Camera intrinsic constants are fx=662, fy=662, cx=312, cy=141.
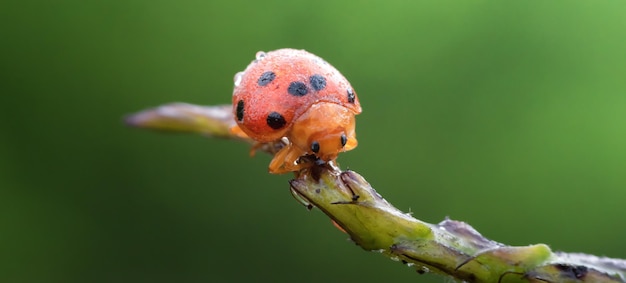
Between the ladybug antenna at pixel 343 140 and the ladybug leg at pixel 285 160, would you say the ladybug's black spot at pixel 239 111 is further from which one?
the ladybug antenna at pixel 343 140

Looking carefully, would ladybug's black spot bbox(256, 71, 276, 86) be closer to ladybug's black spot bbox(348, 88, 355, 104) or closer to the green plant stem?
ladybug's black spot bbox(348, 88, 355, 104)

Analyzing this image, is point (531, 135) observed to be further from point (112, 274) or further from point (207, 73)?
point (112, 274)

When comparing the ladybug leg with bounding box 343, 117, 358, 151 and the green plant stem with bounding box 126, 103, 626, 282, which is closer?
the green plant stem with bounding box 126, 103, 626, 282

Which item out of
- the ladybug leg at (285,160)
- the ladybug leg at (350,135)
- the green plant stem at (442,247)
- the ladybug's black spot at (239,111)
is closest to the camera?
the green plant stem at (442,247)

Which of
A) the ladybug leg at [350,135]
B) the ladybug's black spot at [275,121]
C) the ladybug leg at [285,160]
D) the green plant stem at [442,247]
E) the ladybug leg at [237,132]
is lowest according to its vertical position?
the green plant stem at [442,247]

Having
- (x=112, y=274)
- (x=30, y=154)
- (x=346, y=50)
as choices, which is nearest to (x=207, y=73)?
(x=346, y=50)

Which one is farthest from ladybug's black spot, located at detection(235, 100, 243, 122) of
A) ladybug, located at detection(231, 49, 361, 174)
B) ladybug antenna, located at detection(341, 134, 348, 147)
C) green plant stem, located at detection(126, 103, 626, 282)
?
green plant stem, located at detection(126, 103, 626, 282)

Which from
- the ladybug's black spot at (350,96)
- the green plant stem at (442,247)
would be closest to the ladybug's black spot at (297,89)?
the ladybug's black spot at (350,96)
